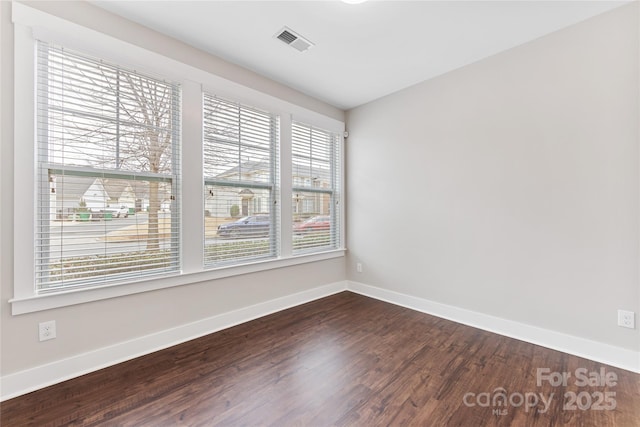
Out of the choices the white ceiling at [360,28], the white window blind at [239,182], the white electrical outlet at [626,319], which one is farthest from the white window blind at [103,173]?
the white electrical outlet at [626,319]

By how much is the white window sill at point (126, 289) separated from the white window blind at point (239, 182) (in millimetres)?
107

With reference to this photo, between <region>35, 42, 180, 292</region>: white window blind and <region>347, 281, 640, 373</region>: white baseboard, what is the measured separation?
8.59 feet

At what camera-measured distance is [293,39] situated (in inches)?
91.4

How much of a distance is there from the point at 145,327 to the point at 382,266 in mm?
2624

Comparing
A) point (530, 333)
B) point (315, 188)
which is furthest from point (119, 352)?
point (530, 333)

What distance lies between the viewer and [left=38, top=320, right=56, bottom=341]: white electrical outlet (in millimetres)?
1746

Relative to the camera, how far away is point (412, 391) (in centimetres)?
170

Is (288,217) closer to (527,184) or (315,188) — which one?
(315,188)

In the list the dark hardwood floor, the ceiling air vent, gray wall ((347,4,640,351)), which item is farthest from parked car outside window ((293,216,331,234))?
the ceiling air vent

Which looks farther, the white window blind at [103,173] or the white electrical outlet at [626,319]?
the white electrical outlet at [626,319]

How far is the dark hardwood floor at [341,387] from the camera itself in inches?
58.4

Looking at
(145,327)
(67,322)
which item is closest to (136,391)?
(145,327)

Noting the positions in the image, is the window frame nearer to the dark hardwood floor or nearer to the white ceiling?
the white ceiling

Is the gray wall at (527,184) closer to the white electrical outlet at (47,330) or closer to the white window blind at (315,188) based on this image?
the white window blind at (315,188)
